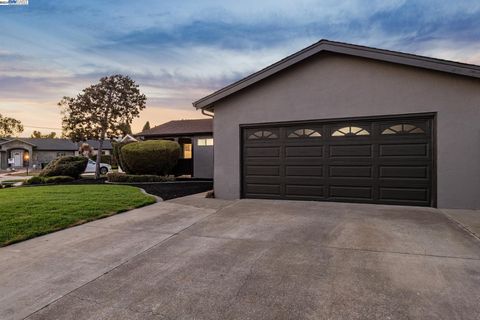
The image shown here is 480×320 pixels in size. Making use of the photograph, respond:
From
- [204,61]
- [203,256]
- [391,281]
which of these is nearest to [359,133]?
[391,281]

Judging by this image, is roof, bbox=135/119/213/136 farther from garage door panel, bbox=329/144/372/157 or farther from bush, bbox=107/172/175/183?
garage door panel, bbox=329/144/372/157

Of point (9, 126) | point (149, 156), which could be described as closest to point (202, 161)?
point (149, 156)

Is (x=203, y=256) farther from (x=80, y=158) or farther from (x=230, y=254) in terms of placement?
(x=80, y=158)

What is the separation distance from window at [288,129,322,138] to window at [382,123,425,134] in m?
1.78

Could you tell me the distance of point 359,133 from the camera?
761 centimetres

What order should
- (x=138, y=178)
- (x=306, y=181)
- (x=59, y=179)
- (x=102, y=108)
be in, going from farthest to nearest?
(x=102, y=108) < (x=59, y=179) < (x=138, y=178) < (x=306, y=181)

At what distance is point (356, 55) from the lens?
23.9ft

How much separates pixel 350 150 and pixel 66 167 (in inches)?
583

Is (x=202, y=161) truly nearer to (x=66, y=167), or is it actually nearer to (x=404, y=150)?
(x=66, y=167)

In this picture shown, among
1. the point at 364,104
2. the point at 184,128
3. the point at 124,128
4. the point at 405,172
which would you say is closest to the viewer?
the point at 405,172

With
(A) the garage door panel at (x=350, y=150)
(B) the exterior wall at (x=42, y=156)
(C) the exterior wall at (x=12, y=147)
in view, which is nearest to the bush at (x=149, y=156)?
(A) the garage door panel at (x=350, y=150)

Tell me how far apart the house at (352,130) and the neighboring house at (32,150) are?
35473mm

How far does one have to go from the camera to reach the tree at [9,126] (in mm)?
55731

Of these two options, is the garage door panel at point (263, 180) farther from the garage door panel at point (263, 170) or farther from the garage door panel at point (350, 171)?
the garage door panel at point (350, 171)
